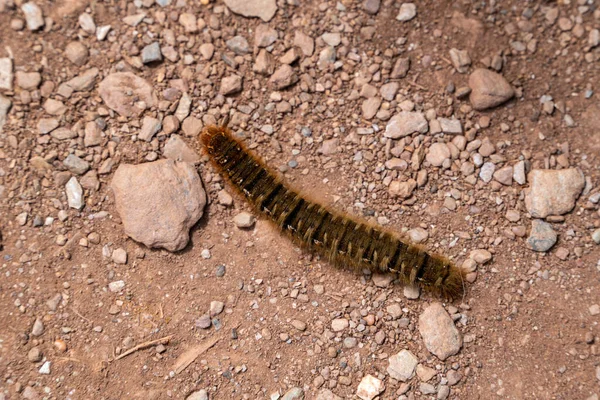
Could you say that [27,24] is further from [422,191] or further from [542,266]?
[542,266]

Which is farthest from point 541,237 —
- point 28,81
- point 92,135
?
point 28,81

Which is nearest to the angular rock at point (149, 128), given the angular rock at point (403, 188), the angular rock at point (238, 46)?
the angular rock at point (238, 46)

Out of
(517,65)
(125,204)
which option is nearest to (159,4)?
(125,204)

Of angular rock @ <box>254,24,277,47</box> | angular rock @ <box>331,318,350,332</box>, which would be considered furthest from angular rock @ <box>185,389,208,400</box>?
angular rock @ <box>254,24,277,47</box>

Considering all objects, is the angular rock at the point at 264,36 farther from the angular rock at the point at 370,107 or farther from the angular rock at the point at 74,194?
the angular rock at the point at 74,194

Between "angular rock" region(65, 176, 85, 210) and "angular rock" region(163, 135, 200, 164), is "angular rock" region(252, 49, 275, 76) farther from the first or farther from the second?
"angular rock" region(65, 176, 85, 210)
